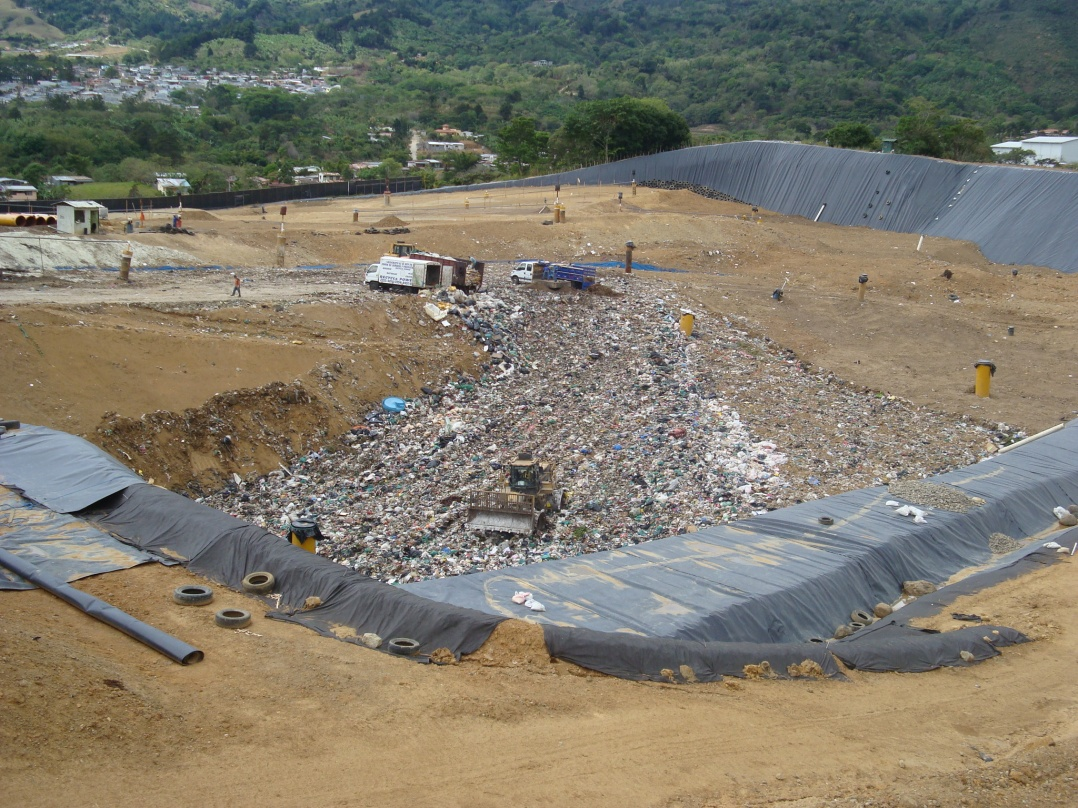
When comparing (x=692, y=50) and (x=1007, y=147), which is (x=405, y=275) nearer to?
(x=1007, y=147)

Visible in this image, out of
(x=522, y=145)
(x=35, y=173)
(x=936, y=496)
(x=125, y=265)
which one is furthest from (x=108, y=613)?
(x=522, y=145)

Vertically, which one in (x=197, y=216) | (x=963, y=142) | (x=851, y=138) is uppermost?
(x=963, y=142)

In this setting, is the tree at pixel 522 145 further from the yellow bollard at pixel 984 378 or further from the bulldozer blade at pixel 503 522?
the bulldozer blade at pixel 503 522

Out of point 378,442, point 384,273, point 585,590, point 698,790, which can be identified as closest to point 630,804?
point 698,790

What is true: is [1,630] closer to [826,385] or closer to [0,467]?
[0,467]

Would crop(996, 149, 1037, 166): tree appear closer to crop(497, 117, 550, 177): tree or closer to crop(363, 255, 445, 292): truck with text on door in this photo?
crop(497, 117, 550, 177): tree

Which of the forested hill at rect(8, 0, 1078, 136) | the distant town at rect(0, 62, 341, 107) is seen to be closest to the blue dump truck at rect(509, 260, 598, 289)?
the forested hill at rect(8, 0, 1078, 136)
